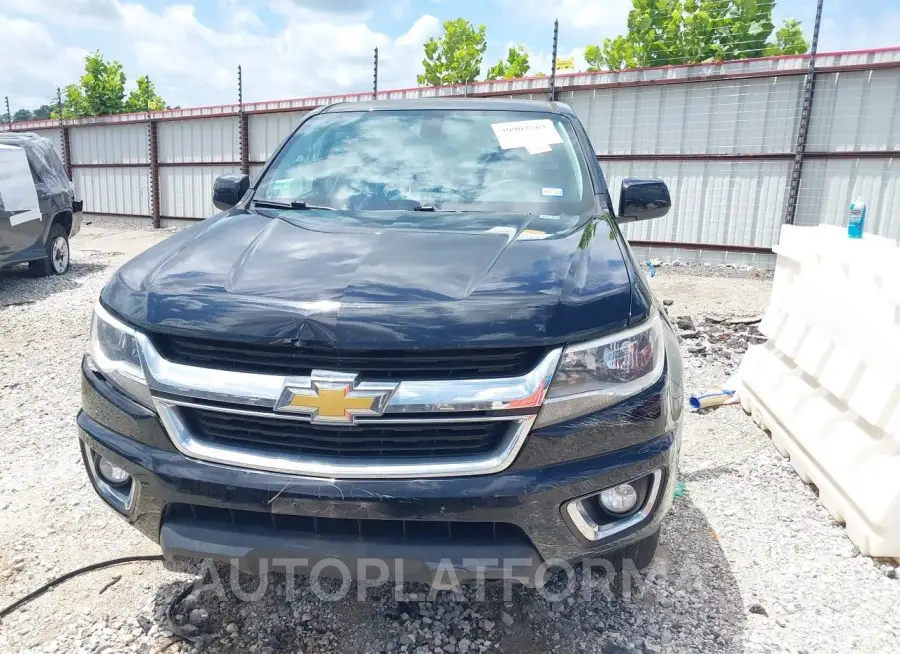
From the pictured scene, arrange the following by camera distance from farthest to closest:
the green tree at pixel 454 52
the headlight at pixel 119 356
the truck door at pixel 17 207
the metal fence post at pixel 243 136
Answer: the green tree at pixel 454 52 → the metal fence post at pixel 243 136 → the truck door at pixel 17 207 → the headlight at pixel 119 356

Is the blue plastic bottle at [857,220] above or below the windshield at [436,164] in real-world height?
below

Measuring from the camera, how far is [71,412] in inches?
176

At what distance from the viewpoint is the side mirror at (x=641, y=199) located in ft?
10.4

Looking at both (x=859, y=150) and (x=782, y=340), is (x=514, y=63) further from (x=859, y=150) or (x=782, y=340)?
(x=782, y=340)

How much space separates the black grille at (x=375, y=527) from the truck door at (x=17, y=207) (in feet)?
26.5

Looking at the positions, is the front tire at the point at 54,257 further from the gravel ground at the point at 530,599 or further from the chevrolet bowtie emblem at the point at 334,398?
the chevrolet bowtie emblem at the point at 334,398

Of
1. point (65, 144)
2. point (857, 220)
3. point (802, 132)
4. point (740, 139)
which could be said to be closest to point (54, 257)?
A: point (857, 220)

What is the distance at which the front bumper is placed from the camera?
5.86 ft

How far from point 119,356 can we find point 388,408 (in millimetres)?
855

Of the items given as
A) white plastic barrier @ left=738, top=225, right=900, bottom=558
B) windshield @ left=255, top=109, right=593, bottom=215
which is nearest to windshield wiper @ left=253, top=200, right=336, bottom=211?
windshield @ left=255, top=109, right=593, bottom=215

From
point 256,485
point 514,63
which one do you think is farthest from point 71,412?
point 514,63

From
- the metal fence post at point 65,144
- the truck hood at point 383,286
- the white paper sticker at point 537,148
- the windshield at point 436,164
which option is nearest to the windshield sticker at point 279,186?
the windshield at point 436,164

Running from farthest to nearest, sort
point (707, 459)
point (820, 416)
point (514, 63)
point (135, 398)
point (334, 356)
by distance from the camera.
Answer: point (514, 63), point (707, 459), point (820, 416), point (135, 398), point (334, 356)

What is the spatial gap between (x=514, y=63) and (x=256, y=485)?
35.2 m
